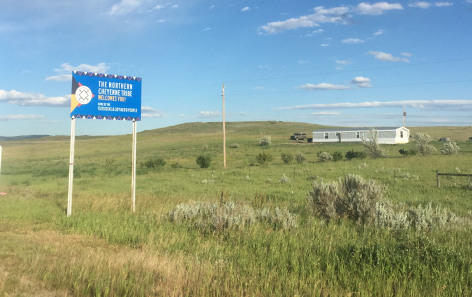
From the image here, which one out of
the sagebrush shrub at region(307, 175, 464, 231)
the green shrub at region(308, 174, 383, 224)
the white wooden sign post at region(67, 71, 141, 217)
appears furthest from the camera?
the white wooden sign post at region(67, 71, 141, 217)

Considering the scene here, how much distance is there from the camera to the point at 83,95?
11.1 m

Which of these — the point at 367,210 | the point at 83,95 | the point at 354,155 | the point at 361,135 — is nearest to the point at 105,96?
the point at 83,95

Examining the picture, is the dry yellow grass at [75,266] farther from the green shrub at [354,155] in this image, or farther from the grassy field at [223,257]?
the green shrub at [354,155]

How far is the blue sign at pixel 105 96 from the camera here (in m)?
11.0

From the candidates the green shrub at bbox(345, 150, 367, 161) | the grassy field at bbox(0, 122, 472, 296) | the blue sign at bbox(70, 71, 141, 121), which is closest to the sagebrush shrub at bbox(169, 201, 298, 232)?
the grassy field at bbox(0, 122, 472, 296)

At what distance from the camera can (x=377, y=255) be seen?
18.6 ft

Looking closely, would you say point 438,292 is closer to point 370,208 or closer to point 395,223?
point 395,223

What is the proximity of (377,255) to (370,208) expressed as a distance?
399 centimetres

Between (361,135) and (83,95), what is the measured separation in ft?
269

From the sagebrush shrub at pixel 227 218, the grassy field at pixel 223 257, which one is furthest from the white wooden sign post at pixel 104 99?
the grassy field at pixel 223 257

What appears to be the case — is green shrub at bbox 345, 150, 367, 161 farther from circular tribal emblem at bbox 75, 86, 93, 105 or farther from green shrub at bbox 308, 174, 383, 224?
circular tribal emblem at bbox 75, 86, 93, 105

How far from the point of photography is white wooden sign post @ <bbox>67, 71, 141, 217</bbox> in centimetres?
1098

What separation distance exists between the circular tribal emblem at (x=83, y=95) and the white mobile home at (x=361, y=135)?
74.8 meters

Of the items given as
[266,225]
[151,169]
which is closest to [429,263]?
[266,225]
